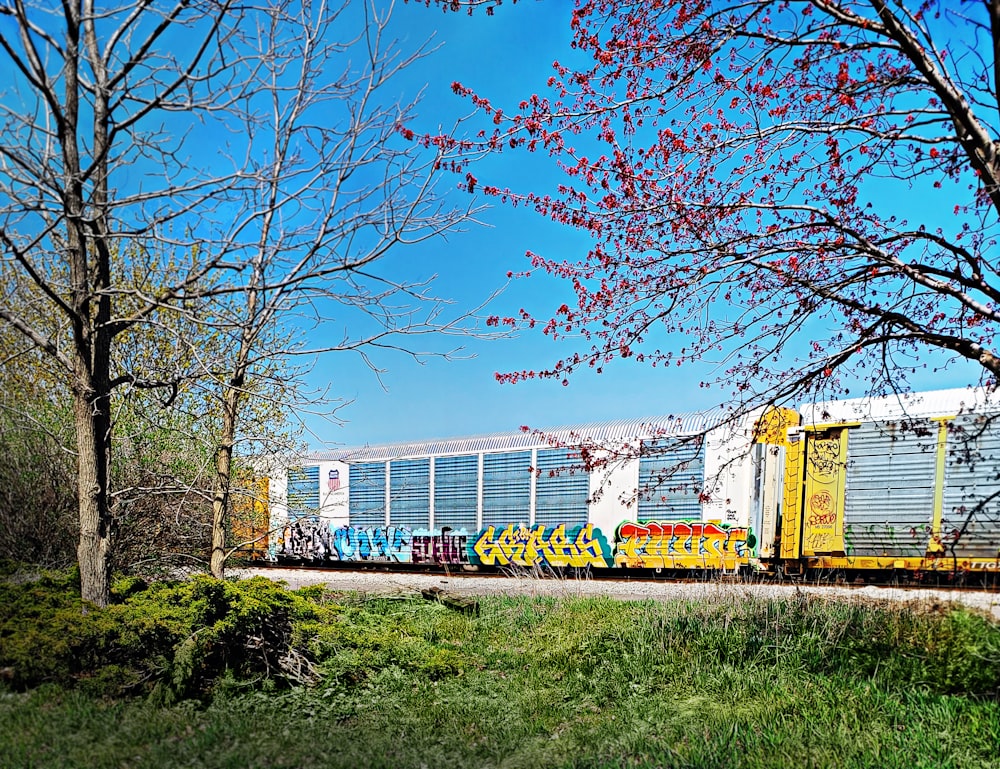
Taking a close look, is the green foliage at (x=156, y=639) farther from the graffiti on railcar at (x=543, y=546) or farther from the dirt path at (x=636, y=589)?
the graffiti on railcar at (x=543, y=546)

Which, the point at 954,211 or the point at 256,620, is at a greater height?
the point at 954,211

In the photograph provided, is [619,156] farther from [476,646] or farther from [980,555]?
[980,555]

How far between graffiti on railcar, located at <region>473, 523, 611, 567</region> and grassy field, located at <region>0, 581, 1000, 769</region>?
675 cm

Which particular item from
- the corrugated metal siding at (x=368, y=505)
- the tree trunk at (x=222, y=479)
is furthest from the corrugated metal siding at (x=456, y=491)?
the tree trunk at (x=222, y=479)

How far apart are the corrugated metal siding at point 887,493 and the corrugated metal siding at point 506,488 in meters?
5.83

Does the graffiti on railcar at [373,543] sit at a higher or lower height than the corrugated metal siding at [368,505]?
lower

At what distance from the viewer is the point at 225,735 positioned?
430cm

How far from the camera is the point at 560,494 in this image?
14.4 m

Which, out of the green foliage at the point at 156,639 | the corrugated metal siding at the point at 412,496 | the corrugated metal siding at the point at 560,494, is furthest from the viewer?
the corrugated metal siding at the point at 412,496

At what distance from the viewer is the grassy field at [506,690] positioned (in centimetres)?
413

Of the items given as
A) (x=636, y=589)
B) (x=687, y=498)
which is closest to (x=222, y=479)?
(x=636, y=589)

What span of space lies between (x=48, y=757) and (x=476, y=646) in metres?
3.52

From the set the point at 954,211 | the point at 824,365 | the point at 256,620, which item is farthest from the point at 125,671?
the point at 954,211

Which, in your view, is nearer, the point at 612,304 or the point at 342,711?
the point at 342,711
